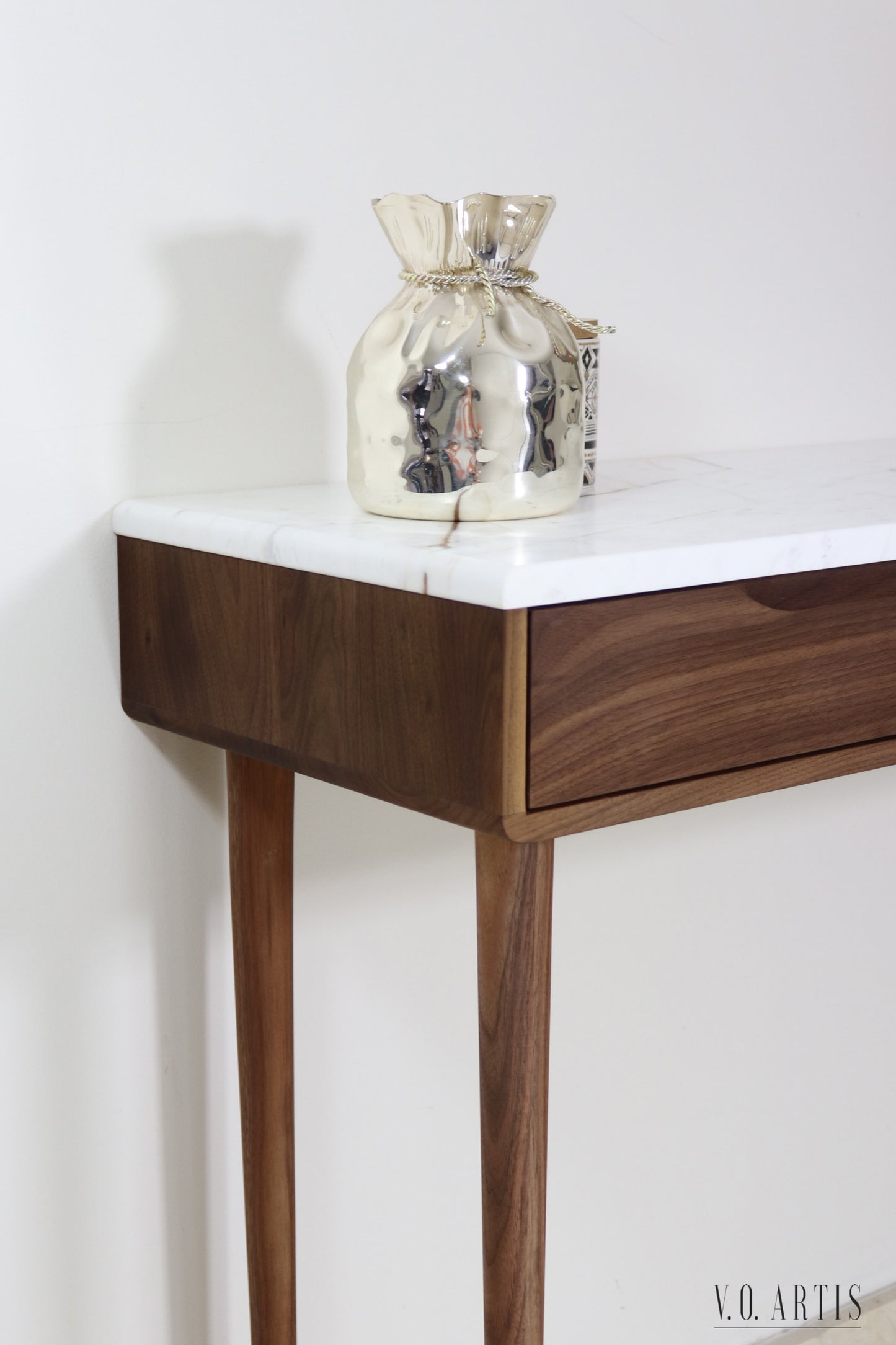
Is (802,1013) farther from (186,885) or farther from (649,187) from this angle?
(649,187)

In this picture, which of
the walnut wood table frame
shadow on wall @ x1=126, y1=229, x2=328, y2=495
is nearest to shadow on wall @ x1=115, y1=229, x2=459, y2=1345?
shadow on wall @ x1=126, y1=229, x2=328, y2=495

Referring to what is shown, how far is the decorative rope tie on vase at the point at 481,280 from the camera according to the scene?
78 centimetres

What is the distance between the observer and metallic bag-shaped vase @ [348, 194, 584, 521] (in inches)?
30.2

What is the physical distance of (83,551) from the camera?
3.04 ft

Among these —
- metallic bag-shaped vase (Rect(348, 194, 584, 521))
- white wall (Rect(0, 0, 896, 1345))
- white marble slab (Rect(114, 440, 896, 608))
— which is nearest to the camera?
white marble slab (Rect(114, 440, 896, 608))

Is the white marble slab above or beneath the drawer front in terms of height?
above

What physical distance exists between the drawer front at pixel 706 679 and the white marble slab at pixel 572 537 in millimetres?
14

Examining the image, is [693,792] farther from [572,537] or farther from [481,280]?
[481,280]

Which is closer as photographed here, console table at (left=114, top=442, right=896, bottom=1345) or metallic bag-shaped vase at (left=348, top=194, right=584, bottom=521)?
console table at (left=114, top=442, right=896, bottom=1345)

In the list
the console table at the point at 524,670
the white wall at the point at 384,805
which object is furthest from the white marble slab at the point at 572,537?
the white wall at the point at 384,805

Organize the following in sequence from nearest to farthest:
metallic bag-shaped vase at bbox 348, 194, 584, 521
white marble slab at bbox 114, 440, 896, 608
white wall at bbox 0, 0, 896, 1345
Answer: white marble slab at bbox 114, 440, 896, 608 → metallic bag-shaped vase at bbox 348, 194, 584, 521 → white wall at bbox 0, 0, 896, 1345

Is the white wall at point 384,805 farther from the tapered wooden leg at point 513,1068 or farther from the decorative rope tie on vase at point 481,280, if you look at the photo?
the tapered wooden leg at point 513,1068

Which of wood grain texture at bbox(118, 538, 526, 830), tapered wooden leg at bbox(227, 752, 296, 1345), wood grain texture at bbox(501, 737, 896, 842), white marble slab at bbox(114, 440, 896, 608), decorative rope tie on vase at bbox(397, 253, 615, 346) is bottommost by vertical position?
tapered wooden leg at bbox(227, 752, 296, 1345)

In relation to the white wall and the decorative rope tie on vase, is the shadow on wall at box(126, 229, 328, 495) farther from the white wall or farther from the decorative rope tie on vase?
the decorative rope tie on vase
